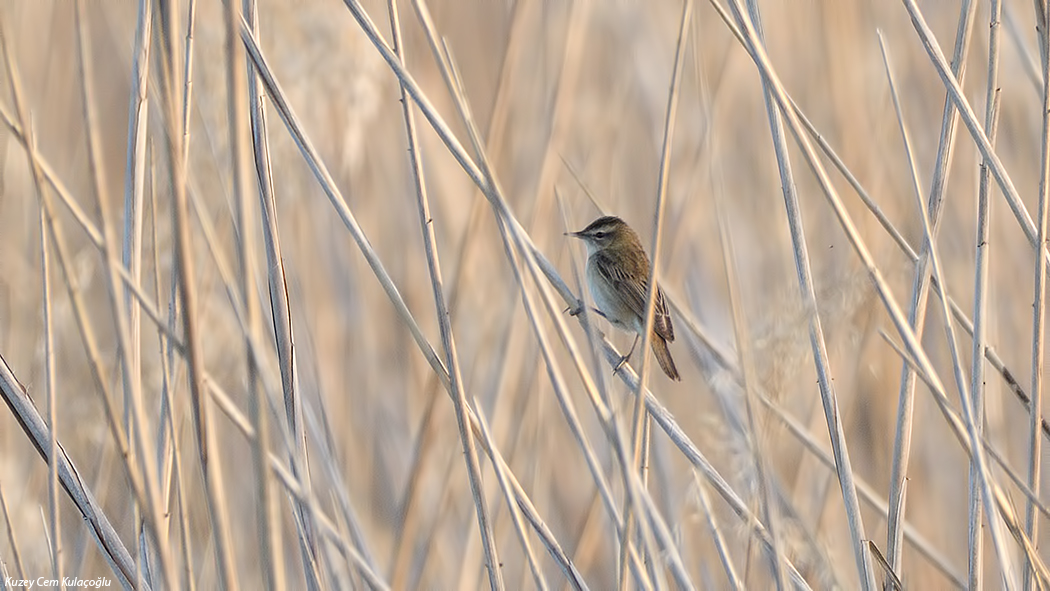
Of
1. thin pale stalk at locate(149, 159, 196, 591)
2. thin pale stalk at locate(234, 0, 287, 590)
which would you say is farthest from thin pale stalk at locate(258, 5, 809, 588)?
thin pale stalk at locate(234, 0, 287, 590)

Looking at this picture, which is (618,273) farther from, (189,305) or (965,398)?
(189,305)

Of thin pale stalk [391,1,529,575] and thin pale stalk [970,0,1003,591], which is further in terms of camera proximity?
thin pale stalk [391,1,529,575]

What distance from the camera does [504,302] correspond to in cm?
317

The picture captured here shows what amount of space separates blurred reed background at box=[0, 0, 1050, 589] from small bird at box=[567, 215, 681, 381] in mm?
148

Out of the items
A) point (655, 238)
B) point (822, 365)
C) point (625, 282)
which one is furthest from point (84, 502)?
point (625, 282)

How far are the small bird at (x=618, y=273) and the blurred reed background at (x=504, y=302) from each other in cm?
15

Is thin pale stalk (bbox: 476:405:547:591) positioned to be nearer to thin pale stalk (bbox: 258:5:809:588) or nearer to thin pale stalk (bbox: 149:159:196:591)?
thin pale stalk (bbox: 258:5:809:588)

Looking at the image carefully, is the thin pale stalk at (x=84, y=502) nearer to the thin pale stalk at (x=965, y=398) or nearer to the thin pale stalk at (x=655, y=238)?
the thin pale stalk at (x=655, y=238)

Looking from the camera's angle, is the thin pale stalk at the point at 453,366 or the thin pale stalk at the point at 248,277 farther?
the thin pale stalk at the point at 453,366

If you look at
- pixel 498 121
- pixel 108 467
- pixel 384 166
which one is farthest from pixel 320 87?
pixel 108 467

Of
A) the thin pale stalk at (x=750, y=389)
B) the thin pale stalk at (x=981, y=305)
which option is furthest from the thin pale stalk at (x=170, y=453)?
the thin pale stalk at (x=981, y=305)

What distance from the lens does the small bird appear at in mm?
3357

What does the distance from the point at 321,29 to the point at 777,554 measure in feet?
6.56

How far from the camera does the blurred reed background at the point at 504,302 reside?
1.72 metres
